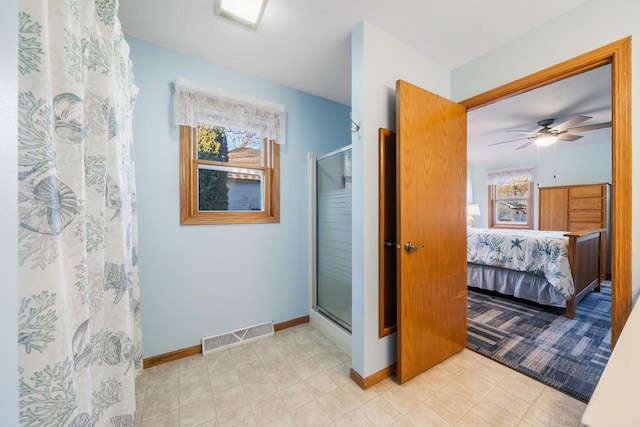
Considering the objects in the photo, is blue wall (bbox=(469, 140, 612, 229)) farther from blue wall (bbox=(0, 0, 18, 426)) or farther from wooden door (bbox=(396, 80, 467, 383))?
blue wall (bbox=(0, 0, 18, 426))

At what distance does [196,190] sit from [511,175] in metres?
6.52

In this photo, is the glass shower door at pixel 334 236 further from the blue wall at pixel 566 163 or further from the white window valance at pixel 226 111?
the blue wall at pixel 566 163

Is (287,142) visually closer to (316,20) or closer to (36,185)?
(316,20)

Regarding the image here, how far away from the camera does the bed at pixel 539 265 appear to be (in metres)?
2.65

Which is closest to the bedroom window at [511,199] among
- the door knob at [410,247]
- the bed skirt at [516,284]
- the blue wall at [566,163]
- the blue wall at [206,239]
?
the blue wall at [566,163]

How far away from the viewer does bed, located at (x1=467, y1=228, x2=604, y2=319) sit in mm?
2654

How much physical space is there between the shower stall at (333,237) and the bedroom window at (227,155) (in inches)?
18.1

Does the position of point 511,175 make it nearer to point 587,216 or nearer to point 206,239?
point 587,216

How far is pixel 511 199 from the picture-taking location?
18.8 ft

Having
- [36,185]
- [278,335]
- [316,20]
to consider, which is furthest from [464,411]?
[316,20]

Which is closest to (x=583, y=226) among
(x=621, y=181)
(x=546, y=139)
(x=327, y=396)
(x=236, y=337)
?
(x=546, y=139)

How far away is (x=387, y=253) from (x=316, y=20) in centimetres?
166

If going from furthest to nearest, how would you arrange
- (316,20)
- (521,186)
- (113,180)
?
(521,186) → (316,20) → (113,180)

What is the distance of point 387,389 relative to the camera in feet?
5.29
